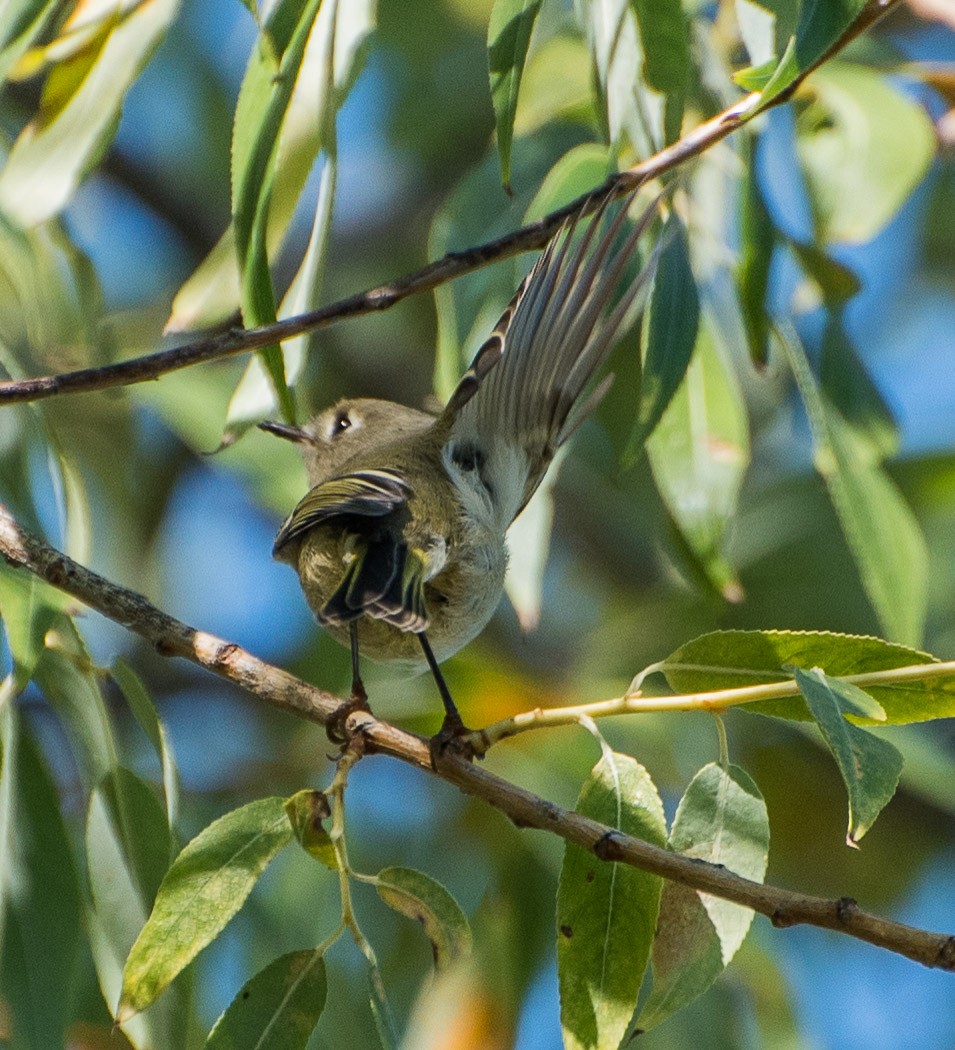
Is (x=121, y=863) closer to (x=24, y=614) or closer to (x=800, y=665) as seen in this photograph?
(x=24, y=614)

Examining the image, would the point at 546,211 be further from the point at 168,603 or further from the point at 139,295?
the point at 139,295

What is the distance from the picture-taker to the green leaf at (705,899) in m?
1.44

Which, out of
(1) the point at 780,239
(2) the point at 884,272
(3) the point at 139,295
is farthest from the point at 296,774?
(2) the point at 884,272

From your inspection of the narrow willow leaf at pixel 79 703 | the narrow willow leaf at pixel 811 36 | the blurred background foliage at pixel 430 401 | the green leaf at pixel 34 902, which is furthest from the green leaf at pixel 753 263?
the green leaf at pixel 34 902

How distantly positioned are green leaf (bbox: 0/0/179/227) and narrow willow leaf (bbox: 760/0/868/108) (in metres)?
0.92

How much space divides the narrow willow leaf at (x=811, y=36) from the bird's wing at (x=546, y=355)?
0.33 m

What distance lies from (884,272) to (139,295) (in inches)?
105

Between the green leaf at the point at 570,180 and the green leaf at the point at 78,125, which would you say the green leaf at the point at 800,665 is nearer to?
the green leaf at the point at 570,180

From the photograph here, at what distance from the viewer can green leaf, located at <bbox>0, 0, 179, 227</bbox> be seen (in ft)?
6.42

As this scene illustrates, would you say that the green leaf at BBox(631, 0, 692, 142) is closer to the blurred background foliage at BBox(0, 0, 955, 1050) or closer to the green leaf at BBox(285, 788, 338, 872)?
the blurred background foliage at BBox(0, 0, 955, 1050)

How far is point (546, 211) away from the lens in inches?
85.8

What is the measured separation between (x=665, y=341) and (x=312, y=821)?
81 cm

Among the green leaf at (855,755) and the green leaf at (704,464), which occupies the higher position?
the green leaf at (704,464)

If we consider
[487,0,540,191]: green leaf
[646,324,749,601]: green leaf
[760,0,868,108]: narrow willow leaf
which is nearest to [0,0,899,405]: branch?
[760,0,868,108]: narrow willow leaf
